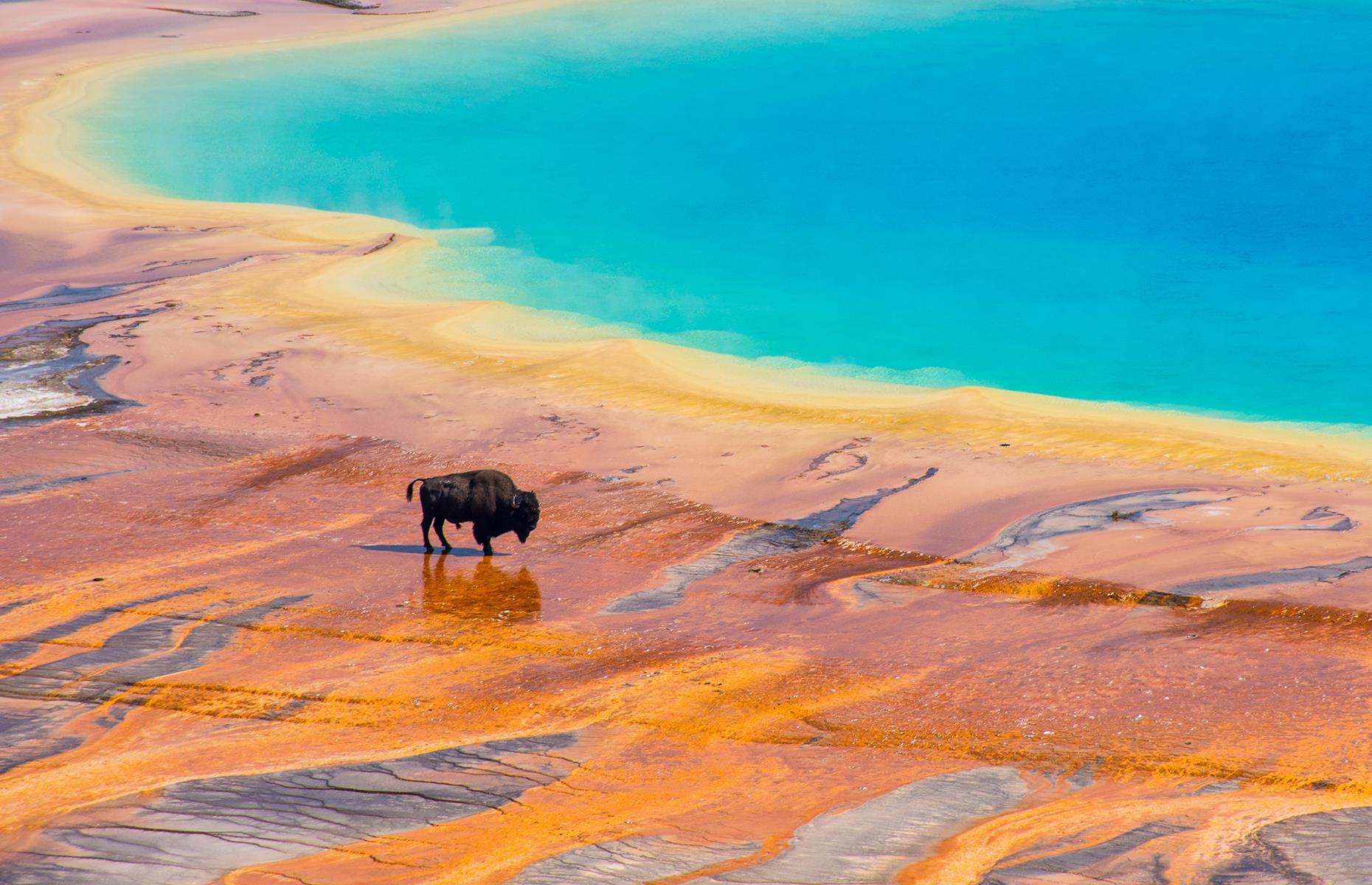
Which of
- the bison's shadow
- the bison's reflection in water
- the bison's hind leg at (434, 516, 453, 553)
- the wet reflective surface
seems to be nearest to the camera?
the wet reflective surface

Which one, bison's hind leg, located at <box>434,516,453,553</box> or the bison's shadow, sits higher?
bison's hind leg, located at <box>434,516,453,553</box>

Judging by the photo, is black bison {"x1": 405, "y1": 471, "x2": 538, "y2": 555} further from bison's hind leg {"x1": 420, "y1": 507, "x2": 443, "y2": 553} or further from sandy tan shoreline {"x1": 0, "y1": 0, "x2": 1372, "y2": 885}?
sandy tan shoreline {"x1": 0, "y1": 0, "x2": 1372, "y2": 885}

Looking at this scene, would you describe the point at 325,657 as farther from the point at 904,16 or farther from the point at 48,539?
the point at 904,16

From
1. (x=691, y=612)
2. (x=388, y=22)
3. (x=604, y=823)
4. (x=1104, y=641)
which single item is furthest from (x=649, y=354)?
(x=388, y=22)

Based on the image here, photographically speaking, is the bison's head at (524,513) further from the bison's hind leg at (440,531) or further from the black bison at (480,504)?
the bison's hind leg at (440,531)

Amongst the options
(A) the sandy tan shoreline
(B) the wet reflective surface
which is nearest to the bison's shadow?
(B) the wet reflective surface

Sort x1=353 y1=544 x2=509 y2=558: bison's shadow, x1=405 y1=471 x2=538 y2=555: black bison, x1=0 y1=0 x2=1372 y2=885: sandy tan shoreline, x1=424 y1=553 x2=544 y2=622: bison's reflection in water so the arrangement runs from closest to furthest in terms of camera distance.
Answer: x1=0 y1=0 x2=1372 y2=885: sandy tan shoreline < x1=424 y1=553 x2=544 y2=622: bison's reflection in water < x1=405 y1=471 x2=538 y2=555: black bison < x1=353 y1=544 x2=509 y2=558: bison's shadow
